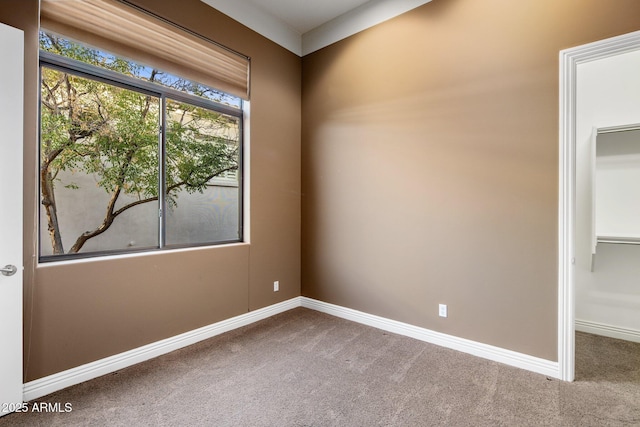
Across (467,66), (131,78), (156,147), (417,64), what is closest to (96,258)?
(156,147)

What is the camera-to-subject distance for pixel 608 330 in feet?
8.97

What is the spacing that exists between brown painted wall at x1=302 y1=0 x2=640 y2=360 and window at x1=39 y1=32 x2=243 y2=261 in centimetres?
115

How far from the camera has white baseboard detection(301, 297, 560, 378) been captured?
2.18 meters

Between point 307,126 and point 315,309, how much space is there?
7.26 feet

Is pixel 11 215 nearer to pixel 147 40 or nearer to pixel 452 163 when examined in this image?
pixel 147 40

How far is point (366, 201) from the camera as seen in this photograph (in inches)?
122

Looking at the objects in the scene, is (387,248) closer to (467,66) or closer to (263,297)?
(263,297)

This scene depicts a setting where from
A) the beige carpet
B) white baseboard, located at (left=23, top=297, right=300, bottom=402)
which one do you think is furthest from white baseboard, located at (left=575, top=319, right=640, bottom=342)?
white baseboard, located at (left=23, top=297, right=300, bottom=402)

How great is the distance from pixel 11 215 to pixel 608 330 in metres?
4.70

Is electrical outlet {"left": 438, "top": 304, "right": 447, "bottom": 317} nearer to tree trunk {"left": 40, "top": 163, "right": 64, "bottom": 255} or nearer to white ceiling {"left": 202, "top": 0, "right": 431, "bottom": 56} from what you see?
white ceiling {"left": 202, "top": 0, "right": 431, "bottom": 56}

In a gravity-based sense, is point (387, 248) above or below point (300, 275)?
above

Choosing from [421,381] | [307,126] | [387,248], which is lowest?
[421,381]

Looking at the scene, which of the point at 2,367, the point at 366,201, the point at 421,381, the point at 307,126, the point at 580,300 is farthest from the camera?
the point at 307,126

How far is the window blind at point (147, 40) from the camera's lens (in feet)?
6.57
